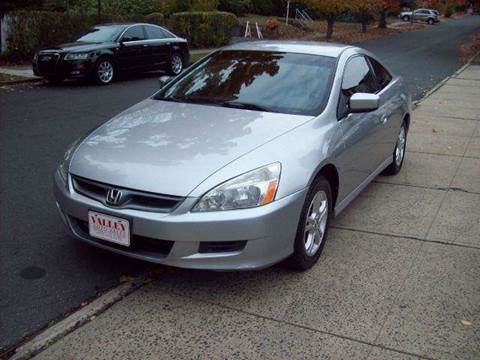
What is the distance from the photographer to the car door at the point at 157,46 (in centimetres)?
1488

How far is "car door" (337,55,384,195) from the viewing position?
4449 mm

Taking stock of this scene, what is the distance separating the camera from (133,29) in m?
14.4

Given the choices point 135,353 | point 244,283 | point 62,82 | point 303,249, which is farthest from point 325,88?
point 62,82

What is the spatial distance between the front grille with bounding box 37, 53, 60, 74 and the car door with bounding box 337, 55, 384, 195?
9.14 m

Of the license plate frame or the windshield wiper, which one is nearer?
the license plate frame

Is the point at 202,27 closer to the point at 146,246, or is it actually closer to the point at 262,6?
the point at 262,6

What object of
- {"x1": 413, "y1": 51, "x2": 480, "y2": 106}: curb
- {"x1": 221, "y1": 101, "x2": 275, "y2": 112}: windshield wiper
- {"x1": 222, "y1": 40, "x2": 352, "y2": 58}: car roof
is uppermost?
{"x1": 222, "y1": 40, "x2": 352, "y2": 58}: car roof

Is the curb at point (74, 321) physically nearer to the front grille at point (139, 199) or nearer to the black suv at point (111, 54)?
the front grille at point (139, 199)

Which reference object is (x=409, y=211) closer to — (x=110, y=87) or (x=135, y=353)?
(x=135, y=353)

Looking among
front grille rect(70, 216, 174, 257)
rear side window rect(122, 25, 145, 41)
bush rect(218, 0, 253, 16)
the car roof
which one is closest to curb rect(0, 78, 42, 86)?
rear side window rect(122, 25, 145, 41)

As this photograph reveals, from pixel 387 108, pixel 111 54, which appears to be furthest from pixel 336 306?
pixel 111 54

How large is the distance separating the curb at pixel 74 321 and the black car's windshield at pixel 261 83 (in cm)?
166

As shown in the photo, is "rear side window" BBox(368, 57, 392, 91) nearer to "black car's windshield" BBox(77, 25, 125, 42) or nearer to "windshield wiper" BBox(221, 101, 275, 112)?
"windshield wiper" BBox(221, 101, 275, 112)

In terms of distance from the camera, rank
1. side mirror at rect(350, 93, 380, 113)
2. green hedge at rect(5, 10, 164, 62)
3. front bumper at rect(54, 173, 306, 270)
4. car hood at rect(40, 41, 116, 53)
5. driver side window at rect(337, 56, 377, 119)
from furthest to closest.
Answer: green hedge at rect(5, 10, 164, 62) → car hood at rect(40, 41, 116, 53) → driver side window at rect(337, 56, 377, 119) → side mirror at rect(350, 93, 380, 113) → front bumper at rect(54, 173, 306, 270)
